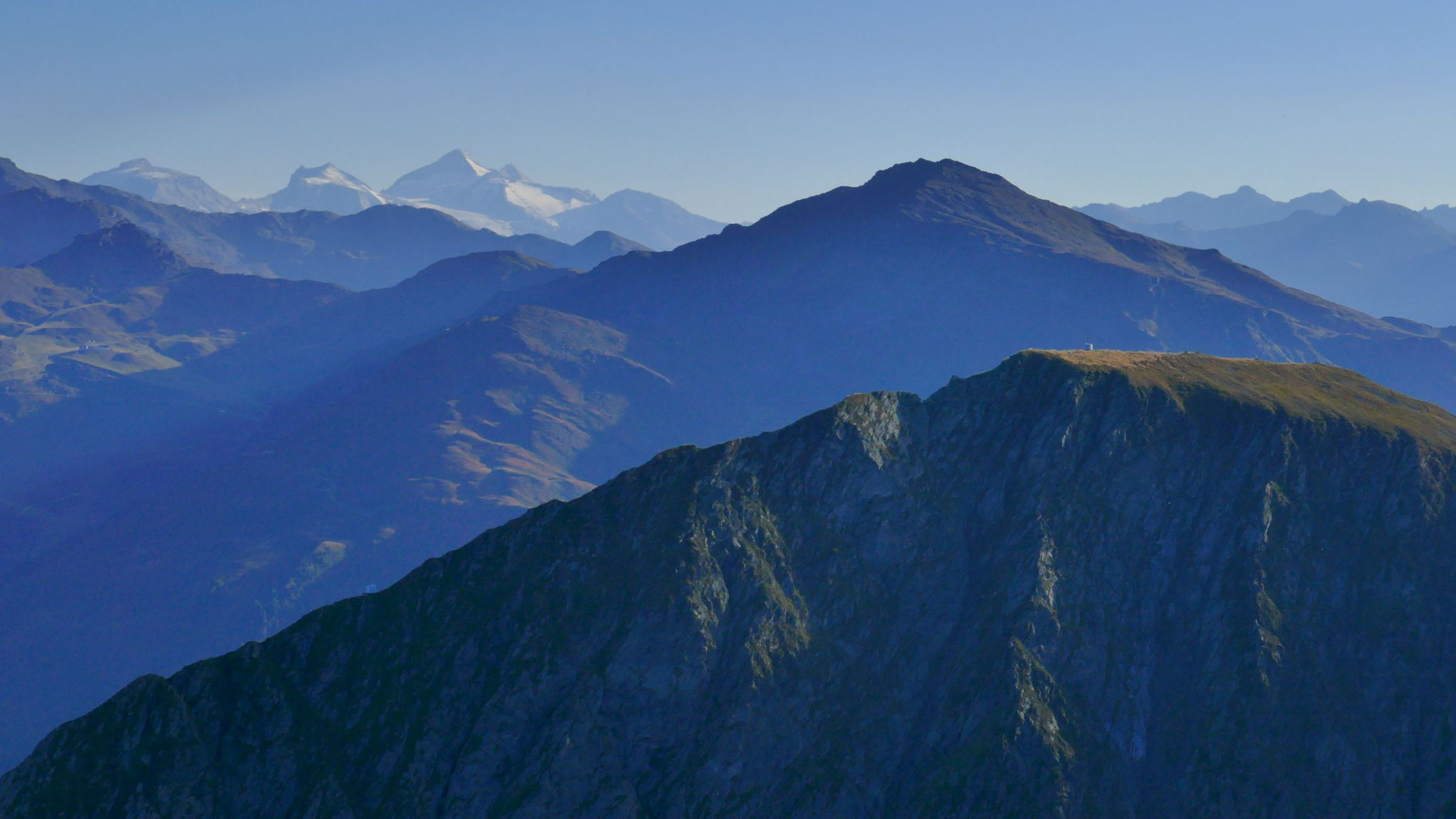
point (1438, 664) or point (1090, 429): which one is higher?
point (1090, 429)

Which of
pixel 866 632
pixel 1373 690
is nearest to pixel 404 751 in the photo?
pixel 866 632

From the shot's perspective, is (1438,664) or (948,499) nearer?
(1438,664)

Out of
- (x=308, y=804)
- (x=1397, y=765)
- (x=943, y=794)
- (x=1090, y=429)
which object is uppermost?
(x=1090, y=429)

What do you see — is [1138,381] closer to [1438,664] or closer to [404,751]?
[1438,664]

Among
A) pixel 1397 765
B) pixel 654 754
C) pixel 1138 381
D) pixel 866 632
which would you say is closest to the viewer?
pixel 1397 765

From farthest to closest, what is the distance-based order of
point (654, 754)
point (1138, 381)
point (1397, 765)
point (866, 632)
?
point (1138, 381), point (866, 632), point (654, 754), point (1397, 765)

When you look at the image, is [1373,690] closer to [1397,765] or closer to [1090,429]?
[1397,765]

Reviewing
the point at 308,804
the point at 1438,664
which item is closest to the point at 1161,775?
the point at 1438,664
